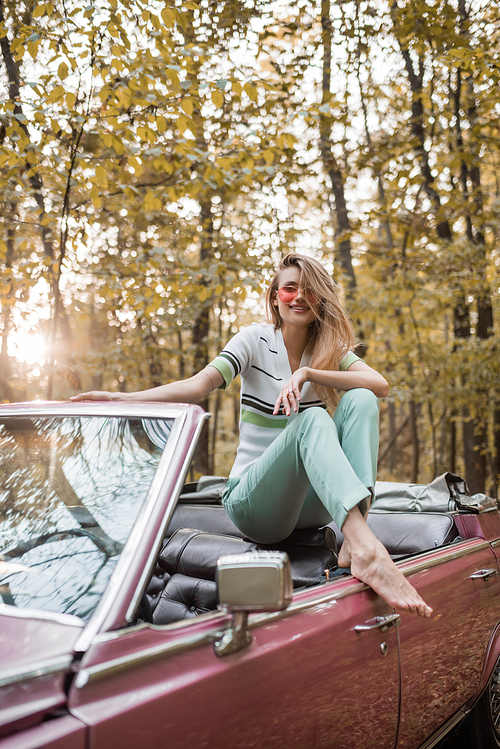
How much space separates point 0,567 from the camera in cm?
153

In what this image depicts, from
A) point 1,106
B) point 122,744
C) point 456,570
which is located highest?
point 1,106

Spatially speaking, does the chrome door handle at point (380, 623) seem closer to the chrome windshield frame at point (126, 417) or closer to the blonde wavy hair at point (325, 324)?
the chrome windshield frame at point (126, 417)

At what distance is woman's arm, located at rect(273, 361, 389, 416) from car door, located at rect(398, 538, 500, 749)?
2.60 ft

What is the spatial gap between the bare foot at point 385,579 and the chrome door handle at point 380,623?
51mm

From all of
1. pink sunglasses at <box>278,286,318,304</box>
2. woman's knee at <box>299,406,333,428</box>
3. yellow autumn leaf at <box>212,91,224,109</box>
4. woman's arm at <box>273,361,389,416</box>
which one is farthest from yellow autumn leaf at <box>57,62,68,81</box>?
woman's knee at <box>299,406,333,428</box>

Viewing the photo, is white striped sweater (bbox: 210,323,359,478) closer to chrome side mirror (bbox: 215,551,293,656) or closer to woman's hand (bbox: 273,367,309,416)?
woman's hand (bbox: 273,367,309,416)

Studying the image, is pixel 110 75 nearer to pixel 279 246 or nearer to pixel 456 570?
pixel 279 246


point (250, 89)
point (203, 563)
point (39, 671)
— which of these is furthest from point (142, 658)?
point (250, 89)

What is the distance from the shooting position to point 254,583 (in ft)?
4.00

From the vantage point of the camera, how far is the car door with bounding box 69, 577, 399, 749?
1.15 metres

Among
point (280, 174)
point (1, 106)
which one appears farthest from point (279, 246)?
point (1, 106)

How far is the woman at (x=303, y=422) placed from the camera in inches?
78.5

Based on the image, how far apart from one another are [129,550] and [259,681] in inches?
17.8

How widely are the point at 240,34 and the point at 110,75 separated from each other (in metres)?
2.58
